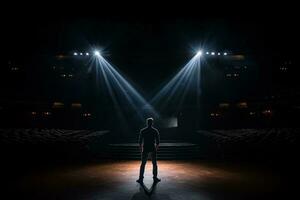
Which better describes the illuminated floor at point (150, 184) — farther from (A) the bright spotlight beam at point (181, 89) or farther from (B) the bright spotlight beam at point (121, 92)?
(A) the bright spotlight beam at point (181, 89)

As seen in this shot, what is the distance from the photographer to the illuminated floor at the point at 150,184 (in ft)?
17.8

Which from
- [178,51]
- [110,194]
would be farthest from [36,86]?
[110,194]

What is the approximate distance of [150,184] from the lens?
6406 mm

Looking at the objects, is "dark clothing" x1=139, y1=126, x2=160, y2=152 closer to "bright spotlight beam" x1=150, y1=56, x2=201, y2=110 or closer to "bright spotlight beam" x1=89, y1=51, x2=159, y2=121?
"bright spotlight beam" x1=89, y1=51, x2=159, y2=121

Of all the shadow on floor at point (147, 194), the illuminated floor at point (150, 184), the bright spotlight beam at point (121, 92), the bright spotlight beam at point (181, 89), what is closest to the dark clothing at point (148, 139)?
the illuminated floor at point (150, 184)

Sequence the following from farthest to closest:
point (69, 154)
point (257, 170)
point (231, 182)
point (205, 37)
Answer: point (205, 37), point (69, 154), point (257, 170), point (231, 182)

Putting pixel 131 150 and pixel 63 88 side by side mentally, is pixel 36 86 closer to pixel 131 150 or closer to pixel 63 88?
pixel 63 88

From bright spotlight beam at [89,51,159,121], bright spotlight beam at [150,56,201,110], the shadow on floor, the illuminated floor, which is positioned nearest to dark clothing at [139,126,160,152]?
the illuminated floor

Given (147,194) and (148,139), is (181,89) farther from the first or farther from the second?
(147,194)

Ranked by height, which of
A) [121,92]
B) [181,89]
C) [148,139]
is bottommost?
[148,139]

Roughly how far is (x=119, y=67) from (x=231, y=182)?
669 inches

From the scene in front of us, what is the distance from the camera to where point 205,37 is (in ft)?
53.4

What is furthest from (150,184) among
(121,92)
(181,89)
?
(181,89)

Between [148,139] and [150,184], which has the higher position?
[148,139]
